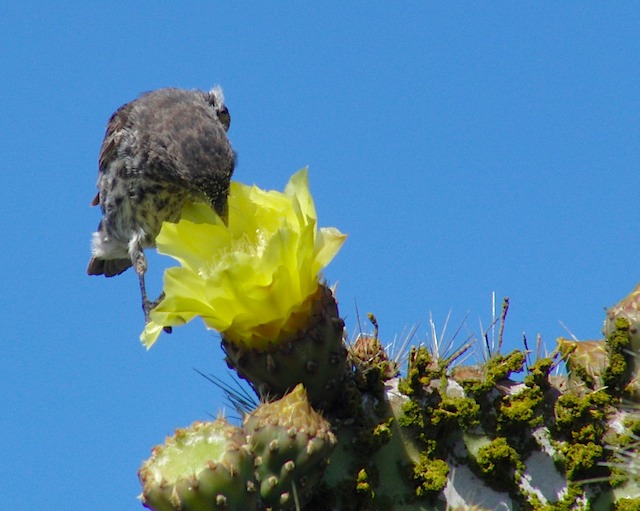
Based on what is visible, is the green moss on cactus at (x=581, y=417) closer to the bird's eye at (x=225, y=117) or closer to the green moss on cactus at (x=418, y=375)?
the green moss on cactus at (x=418, y=375)

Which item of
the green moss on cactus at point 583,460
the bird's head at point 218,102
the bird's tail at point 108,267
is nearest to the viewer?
the green moss on cactus at point 583,460

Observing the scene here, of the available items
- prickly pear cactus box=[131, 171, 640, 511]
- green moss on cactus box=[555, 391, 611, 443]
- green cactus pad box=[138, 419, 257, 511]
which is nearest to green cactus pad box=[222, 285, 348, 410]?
prickly pear cactus box=[131, 171, 640, 511]

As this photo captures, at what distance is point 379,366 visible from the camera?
296cm

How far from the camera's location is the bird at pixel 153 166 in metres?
5.37

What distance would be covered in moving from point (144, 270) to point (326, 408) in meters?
3.39

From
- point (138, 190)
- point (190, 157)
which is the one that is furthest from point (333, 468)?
point (138, 190)

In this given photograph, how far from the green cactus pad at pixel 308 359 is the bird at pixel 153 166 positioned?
218 centimetres

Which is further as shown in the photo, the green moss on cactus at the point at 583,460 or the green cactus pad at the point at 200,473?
the green moss on cactus at the point at 583,460

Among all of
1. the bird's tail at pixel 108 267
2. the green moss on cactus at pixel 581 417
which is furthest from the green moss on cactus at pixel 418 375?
the bird's tail at pixel 108 267

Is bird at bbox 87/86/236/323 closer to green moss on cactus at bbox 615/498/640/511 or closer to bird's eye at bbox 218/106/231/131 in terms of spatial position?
bird's eye at bbox 218/106/231/131

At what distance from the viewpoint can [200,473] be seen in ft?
7.77

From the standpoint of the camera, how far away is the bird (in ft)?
17.6

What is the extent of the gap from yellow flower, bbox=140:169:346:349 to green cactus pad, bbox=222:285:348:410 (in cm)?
3

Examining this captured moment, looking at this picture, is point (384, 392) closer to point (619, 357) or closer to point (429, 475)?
point (429, 475)
